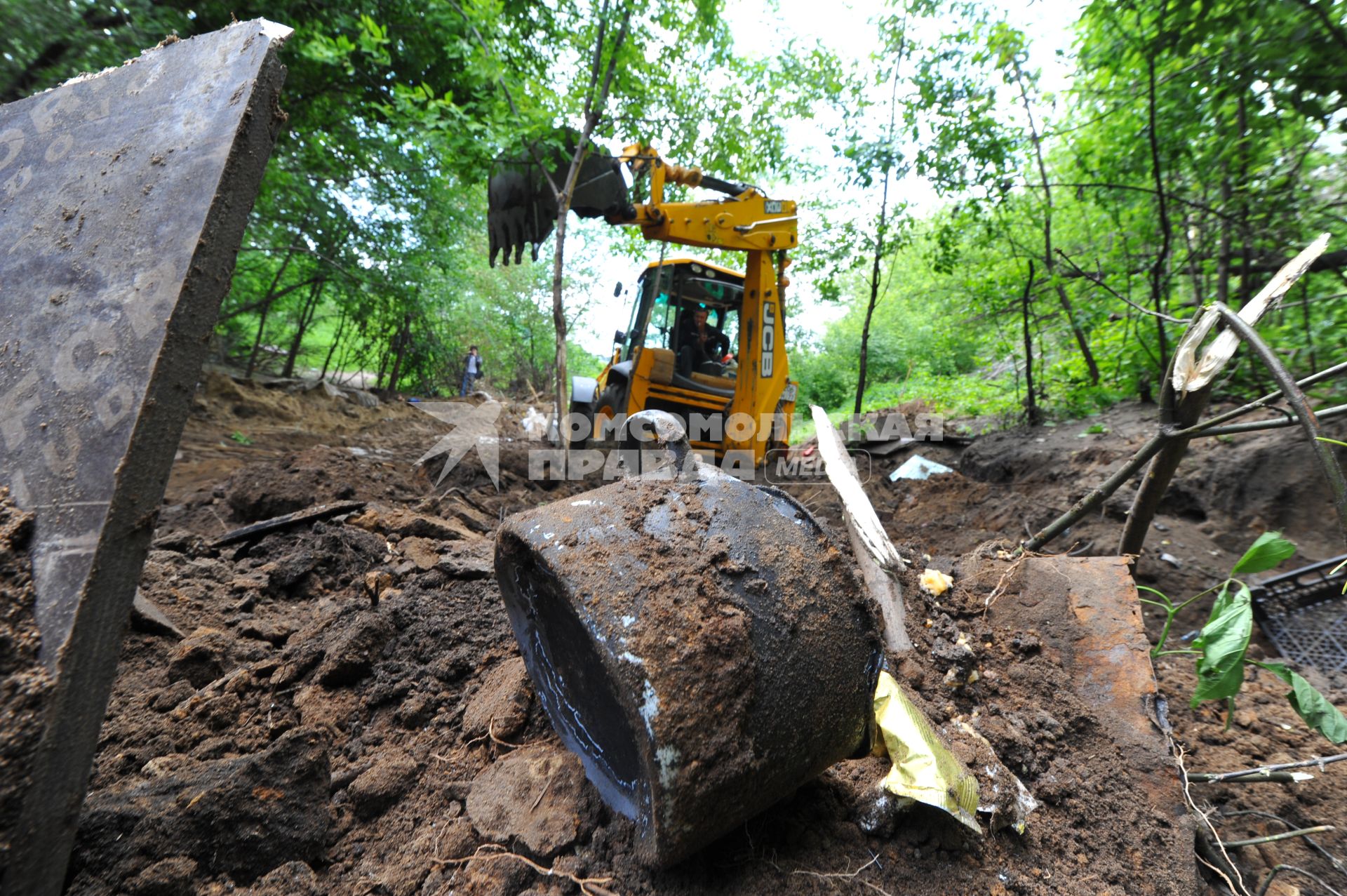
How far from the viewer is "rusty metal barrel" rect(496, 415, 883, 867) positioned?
1011mm

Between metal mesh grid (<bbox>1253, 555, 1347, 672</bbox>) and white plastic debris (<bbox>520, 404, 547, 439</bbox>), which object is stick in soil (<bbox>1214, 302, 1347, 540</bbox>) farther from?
white plastic debris (<bbox>520, 404, 547, 439</bbox>)

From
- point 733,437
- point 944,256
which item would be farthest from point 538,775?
point 944,256

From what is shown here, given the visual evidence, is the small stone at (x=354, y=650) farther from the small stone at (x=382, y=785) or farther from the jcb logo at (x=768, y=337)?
the jcb logo at (x=768, y=337)

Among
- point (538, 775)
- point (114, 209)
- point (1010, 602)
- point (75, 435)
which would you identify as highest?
point (114, 209)

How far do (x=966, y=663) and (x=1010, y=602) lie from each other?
37cm

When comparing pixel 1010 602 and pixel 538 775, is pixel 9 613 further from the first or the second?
pixel 1010 602

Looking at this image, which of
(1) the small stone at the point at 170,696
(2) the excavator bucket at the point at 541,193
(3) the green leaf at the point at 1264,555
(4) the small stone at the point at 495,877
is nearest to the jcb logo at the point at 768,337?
(2) the excavator bucket at the point at 541,193

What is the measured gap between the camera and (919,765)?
49.0 inches

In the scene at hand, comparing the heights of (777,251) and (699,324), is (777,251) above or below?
above

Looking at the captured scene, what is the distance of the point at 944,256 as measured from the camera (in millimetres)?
6742

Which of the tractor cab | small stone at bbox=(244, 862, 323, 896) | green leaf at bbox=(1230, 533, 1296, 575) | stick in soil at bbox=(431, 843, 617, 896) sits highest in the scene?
the tractor cab

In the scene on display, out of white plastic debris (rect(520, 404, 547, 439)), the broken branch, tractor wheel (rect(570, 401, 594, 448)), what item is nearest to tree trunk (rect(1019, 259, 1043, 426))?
tractor wheel (rect(570, 401, 594, 448))

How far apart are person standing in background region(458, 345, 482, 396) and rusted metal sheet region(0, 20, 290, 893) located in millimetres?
16792

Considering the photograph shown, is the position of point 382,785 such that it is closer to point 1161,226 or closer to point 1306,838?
point 1306,838
